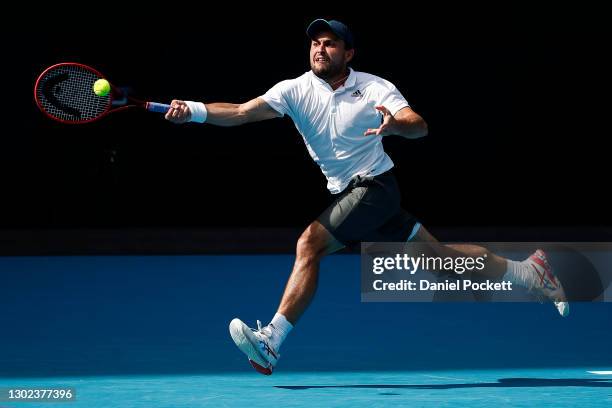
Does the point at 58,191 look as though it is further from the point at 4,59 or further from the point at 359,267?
the point at 359,267

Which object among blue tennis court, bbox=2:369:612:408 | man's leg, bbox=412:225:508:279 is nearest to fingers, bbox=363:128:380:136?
man's leg, bbox=412:225:508:279

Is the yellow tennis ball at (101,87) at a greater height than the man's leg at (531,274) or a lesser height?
greater

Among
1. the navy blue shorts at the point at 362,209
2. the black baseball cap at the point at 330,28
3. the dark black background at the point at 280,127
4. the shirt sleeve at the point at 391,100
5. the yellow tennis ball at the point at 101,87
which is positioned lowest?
the navy blue shorts at the point at 362,209

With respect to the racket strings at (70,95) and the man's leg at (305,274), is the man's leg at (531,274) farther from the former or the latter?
the racket strings at (70,95)

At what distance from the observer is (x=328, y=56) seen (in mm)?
5871

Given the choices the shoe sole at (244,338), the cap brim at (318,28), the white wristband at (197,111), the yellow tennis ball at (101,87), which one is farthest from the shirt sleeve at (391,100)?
the yellow tennis ball at (101,87)

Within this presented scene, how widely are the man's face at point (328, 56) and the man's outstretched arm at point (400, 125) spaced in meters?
0.39

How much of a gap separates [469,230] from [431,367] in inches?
311

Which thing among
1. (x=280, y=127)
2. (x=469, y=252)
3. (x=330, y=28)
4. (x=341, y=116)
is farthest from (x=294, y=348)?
(x=280, y=127)

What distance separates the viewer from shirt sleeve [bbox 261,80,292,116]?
5898mm

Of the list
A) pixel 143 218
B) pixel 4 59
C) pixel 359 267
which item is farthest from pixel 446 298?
pixel 4 59

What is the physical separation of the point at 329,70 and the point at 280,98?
0.27 metres

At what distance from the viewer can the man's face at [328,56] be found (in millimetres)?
5863

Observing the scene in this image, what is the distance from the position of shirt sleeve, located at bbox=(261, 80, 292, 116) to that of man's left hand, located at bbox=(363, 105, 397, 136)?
1.91 ft
